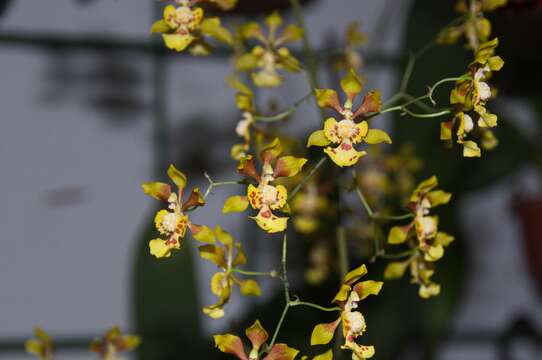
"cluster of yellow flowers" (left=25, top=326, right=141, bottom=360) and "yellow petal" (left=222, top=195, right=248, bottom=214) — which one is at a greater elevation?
"yellow petal" (left=222, top=195, right=248, bottom=214)

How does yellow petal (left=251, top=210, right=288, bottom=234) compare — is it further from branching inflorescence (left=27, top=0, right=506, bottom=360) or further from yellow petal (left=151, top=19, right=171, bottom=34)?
yellow petal (left=151, top=19, right=171, bottom=34)

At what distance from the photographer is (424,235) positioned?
0.50 metres

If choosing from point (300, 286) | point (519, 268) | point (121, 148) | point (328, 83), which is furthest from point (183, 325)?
point (519, 268)

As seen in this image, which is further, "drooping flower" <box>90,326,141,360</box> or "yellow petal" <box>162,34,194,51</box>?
"drooping flower" <box>90,326,141,360</box>

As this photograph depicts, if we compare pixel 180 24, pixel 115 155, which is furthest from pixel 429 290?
pixel 115 155

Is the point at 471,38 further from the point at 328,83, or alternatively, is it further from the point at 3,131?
the point at 3,131

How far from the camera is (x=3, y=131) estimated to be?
3.43ft

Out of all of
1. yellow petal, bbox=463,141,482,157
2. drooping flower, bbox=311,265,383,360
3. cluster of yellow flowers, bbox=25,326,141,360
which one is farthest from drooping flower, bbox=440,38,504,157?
cluster of yellow flowers, bbox=25,326,141,360

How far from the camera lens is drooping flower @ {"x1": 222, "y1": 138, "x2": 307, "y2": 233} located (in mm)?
445

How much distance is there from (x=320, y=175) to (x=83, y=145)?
38 cm

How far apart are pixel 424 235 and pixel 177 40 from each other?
214 mm

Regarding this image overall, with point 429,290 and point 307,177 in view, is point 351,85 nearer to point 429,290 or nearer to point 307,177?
point 307,177

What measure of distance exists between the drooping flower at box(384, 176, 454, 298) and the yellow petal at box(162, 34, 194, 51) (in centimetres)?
19

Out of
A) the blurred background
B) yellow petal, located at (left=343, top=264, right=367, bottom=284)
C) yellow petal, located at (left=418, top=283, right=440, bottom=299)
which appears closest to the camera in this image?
yellow petal, located at (left=343, top=264, right=367, bottom=284)
